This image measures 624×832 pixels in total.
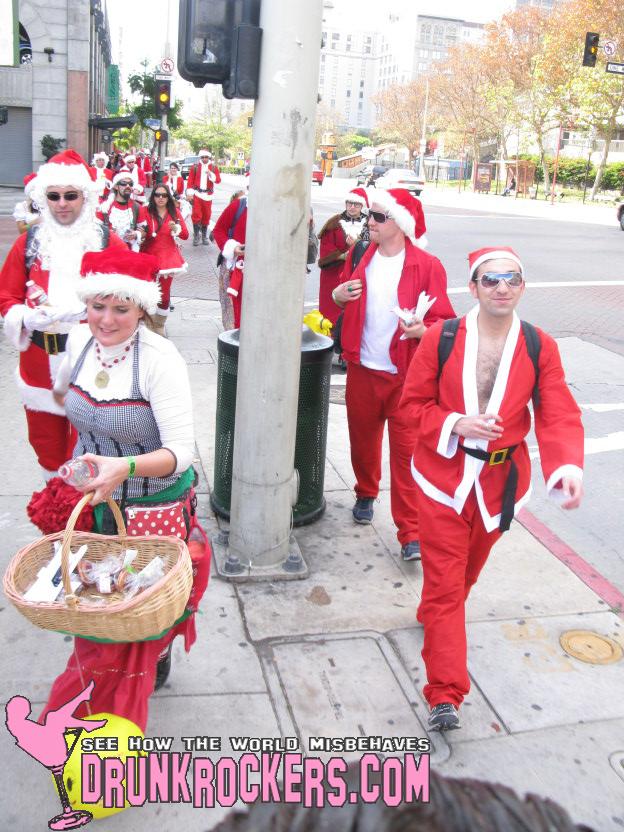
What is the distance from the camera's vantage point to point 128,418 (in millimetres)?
3006

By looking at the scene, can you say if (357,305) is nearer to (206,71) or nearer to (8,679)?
(206,71)

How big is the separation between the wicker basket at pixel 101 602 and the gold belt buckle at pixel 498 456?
1341 millimetres

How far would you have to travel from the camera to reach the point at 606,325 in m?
11.6

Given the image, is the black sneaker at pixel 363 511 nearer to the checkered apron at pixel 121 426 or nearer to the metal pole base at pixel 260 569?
the metal pole base at pixel 260 569

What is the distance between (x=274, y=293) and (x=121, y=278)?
129 cm

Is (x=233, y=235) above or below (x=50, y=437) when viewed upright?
above

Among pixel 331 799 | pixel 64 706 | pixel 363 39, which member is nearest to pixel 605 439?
pixel 64 706

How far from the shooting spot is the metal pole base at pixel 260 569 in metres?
4.44

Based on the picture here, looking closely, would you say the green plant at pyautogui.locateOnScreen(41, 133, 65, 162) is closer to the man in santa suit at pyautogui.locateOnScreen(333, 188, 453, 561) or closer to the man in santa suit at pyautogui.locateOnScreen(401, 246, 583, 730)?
the man in santa suit at pyautogui.locateOnScreen(333, 188, 453, 561)

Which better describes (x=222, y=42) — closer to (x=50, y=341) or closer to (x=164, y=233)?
(x=50, y=341)

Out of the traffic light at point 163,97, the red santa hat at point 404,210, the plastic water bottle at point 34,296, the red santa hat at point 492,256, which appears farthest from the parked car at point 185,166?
the red santa hat at point 492,256

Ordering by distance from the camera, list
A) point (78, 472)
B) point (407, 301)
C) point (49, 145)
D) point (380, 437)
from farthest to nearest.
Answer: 1. point (49, 145)
2. point (380, 437)
3. point (407, 301)
4. point (78, 472)

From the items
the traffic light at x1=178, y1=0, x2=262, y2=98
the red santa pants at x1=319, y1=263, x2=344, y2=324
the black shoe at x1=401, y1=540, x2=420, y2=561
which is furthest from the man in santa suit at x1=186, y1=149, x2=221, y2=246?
the black shoe at x1=401, y1=540, x2=420, y2=561

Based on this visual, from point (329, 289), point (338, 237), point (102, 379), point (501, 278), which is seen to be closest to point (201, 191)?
point (329, 289)
